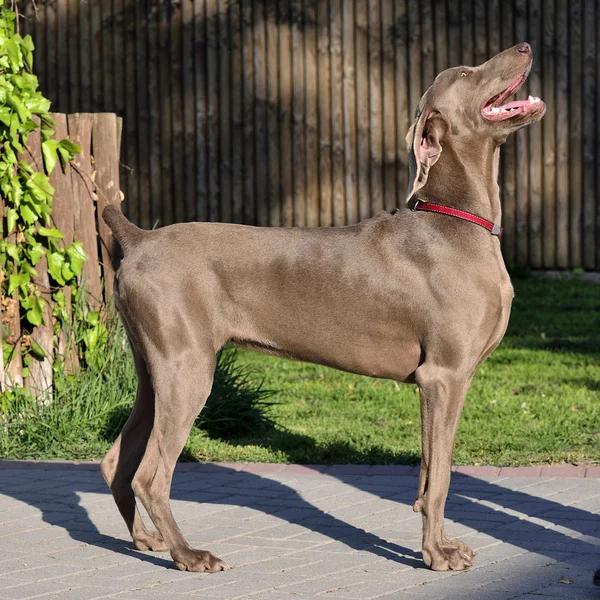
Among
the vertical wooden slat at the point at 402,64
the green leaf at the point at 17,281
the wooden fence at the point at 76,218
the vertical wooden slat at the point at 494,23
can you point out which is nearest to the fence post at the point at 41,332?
the wooden fence at the point at 76,218

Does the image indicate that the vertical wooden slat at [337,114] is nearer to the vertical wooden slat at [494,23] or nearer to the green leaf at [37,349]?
the vertical wooden slat at [494,23]

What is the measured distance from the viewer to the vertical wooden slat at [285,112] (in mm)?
12367

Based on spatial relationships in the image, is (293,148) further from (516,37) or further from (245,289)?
(245,289)

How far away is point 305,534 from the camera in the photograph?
4.93 meters

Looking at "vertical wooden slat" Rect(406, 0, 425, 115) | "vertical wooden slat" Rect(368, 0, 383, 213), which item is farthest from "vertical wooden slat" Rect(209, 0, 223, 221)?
"vertical wooden slat" Rect(406, 0, 425, 115)

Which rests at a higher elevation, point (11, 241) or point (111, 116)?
point (111, 116)

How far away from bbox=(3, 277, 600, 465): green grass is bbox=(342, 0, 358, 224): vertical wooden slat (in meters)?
3.63

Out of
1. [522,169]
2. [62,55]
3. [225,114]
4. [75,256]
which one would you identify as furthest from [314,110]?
[75,256]

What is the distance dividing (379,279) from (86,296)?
9.63ft

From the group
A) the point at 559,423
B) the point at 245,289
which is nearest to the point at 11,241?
the point at 245,289

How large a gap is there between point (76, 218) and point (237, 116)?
19.5ft

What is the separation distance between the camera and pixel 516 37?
38.8 feet

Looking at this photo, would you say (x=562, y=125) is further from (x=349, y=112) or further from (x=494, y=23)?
(x=349, y=112)

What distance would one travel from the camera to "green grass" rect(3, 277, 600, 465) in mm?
6418
